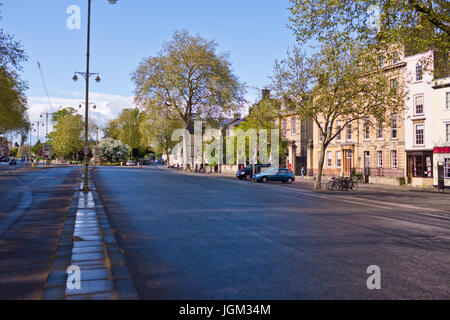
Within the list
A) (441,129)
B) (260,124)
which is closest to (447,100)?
(441,129)

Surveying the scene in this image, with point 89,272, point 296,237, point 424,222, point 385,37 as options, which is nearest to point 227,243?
point 296,237

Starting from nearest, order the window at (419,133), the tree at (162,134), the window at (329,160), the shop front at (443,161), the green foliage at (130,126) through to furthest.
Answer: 1. the shop front at (443,161)
2. the window at (419,133)
3. the window at (329,160)
4. the tree at (162,134)
5. the green foliage at (130,126)

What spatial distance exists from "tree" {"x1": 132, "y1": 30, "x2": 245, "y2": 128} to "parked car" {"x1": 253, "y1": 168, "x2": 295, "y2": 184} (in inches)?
731

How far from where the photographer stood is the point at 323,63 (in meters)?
27.6

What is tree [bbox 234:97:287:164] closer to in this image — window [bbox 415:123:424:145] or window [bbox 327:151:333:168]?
window [bbox 327:151:333:168]

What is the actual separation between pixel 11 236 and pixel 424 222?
439 inches

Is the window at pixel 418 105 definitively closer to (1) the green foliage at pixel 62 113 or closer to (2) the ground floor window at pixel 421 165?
(2) the ground floor window at pixel 421 165

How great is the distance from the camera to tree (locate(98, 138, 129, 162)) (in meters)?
109

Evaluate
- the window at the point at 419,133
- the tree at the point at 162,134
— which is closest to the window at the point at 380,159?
the window at the point at 419,133

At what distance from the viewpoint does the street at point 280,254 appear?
528cm

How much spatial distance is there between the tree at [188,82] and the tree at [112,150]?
180ft

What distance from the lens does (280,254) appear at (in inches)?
289

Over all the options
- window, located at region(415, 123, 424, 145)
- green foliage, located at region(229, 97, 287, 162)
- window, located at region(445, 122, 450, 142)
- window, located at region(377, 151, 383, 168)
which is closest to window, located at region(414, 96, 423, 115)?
window, located at region(415, 123, 424, 145)

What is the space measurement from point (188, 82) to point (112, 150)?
58.1 m
